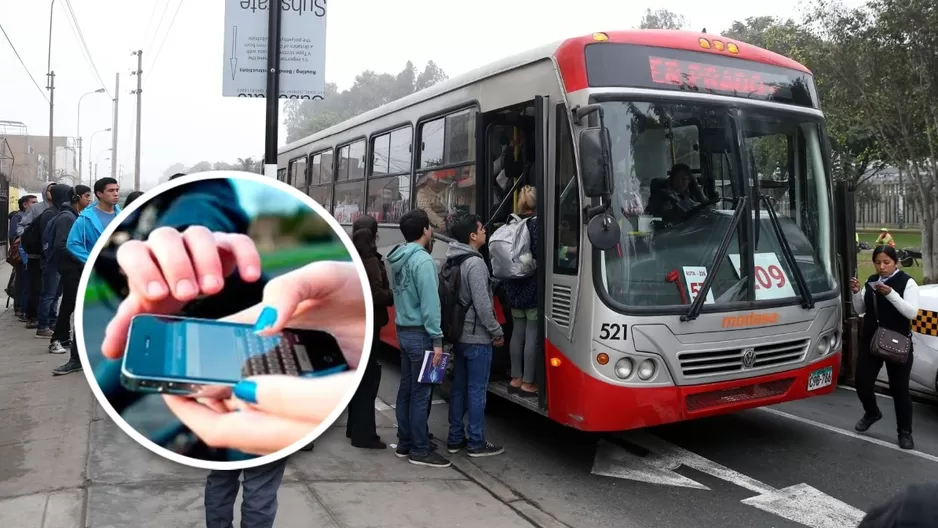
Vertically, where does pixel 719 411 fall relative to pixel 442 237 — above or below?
below

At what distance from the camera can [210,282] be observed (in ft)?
6.30

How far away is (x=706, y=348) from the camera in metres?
5.48

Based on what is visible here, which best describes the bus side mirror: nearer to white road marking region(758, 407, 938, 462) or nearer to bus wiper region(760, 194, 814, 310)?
bus wiper region(760, 194, 814, 310)

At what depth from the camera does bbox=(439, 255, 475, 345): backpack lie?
577 centimetres

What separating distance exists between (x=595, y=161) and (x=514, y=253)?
1209 mm

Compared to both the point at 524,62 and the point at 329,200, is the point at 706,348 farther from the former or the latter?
the point at 329,200

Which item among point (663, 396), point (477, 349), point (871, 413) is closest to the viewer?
point (663, 396)

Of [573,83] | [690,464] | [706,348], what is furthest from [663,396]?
[573,83]

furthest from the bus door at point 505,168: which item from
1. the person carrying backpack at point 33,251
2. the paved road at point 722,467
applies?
the person carrying backpack at point 33,251

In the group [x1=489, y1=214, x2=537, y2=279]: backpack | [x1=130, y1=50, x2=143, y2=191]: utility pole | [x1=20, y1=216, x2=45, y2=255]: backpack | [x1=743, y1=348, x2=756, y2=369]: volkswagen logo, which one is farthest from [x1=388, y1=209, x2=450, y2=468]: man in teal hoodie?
[x1=130, y1=50, x2=143, y2=191]: utility pole

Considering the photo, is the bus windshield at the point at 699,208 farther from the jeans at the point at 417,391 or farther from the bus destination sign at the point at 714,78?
the jeans at the point at 417,391

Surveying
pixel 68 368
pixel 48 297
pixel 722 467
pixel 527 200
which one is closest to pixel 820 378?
pixel 722 467

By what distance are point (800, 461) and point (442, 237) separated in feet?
12.0

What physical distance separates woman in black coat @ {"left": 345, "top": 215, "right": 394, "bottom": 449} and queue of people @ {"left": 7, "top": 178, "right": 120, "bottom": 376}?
Result: 197 cm
